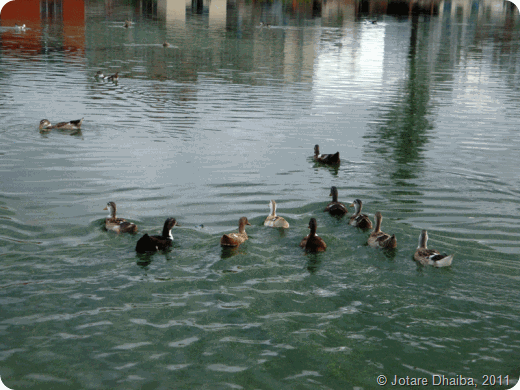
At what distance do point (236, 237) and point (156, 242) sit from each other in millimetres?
1561

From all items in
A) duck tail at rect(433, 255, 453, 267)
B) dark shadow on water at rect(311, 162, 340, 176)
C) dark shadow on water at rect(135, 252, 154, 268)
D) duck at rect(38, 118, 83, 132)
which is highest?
duck at rect(38, 118, 83, 132)

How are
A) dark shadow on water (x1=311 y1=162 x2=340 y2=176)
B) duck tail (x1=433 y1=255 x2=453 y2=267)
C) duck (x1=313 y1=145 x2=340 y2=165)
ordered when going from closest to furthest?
duck tail (x1=433 y1=255 x2=453 y2=267)
dark shadow on water (x1=311 y1=162 x2=340 y2=176)
duck (x1=313 y1=145 x2=340 y2=165)

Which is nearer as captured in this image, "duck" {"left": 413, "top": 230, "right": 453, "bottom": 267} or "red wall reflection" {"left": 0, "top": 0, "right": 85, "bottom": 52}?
"duck" {"left": 413, "top": 230, "right": 453, "bottom": 267}

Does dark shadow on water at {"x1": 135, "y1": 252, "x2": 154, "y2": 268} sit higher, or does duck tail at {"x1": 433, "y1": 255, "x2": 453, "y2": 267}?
duck tail at {"x1": 433, "y1": 255, "x2": 453, "y2": 267}

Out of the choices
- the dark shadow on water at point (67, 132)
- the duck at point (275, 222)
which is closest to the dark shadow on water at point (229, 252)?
the duck at point (275, 222)

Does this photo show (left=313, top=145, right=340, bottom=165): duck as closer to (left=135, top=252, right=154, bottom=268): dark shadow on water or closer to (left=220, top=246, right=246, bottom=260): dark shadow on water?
(left=220, top=246, right=246, bottom=260): dark shadow on water

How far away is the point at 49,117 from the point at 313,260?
15797 mm

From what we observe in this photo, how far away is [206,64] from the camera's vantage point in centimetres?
3962

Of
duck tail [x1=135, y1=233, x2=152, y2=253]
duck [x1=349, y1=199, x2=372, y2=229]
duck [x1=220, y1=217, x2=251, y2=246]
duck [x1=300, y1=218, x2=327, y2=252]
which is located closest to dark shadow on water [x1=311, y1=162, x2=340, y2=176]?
duck [x1=349, y1=199, x2=372, y2=229]

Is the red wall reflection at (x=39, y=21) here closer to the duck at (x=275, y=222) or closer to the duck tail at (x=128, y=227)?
the duck tail at (x=128, y=227)

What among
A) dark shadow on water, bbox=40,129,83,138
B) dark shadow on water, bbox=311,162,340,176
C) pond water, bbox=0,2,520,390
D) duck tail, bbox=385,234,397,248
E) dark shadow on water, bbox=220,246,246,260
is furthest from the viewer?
dark shadow on water, bbox=40,129,83,138

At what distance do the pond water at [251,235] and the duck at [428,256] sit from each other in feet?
0.49

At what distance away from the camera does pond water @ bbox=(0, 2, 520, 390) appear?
7809 millimetres

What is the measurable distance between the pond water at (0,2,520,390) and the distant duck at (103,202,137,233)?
178 mm
